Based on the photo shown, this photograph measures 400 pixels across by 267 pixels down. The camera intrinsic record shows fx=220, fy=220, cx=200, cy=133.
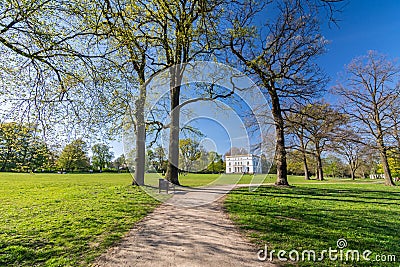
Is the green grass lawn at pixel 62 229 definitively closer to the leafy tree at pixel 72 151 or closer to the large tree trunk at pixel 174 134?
the leafy tree at pixel 72 151

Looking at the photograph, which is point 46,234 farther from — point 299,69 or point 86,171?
point 86,171

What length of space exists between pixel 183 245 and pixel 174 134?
7579mm

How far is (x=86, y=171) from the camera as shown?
48.7m

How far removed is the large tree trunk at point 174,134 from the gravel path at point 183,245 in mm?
4904

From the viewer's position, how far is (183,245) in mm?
4398

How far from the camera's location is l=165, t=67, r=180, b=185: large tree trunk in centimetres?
1131

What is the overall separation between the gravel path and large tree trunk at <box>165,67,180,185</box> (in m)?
4.90

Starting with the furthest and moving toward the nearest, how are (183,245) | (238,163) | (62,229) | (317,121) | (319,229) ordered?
(317,121) → (238,163) → (319,229) → (62,229) → (183,245)

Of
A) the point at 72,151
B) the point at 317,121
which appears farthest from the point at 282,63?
the point at 72,151

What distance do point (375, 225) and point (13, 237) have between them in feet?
30.4

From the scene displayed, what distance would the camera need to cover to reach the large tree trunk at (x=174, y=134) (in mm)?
11312

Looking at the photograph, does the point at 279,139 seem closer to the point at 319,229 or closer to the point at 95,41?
the point at 319,229

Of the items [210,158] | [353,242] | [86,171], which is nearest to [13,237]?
[210,158]

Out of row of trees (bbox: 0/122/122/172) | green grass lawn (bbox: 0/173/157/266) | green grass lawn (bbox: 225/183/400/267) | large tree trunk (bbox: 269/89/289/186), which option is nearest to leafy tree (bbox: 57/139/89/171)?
row of trees (bbox: 0/122/122/172)
